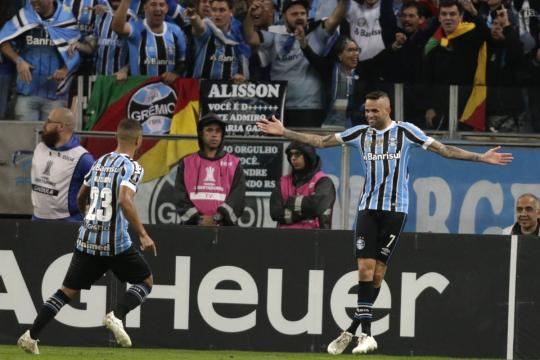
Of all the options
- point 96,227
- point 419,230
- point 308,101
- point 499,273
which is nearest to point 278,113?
point 308,101

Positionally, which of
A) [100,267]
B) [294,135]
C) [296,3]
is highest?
[296,3]

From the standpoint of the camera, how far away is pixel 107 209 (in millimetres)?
9188

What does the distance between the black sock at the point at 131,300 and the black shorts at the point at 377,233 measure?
6.39 feet

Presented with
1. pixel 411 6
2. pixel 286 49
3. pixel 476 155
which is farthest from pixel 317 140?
pixel 411 6

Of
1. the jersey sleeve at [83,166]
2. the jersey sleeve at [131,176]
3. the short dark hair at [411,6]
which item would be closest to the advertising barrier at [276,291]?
the jersey sleeve at [83,166]

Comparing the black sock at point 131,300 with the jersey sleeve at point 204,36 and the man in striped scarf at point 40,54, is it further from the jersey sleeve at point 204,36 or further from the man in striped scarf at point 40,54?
the jersey sleeve at point 204,36

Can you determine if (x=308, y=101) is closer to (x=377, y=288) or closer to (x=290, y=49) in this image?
(x=290, y=49)

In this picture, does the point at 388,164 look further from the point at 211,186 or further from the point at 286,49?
the point at 286,49

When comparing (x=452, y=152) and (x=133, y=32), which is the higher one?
(x=133, y=32)

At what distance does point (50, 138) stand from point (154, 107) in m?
1.76

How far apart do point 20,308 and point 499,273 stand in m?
4.86

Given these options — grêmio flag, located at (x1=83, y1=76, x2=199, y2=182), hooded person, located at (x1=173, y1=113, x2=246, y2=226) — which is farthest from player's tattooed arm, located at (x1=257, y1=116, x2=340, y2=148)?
grêmio flag, located at (x1=83, y1=76, x2=199, y2=182)

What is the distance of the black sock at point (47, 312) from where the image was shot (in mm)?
9219

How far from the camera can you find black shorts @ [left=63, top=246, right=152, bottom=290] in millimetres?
9328
